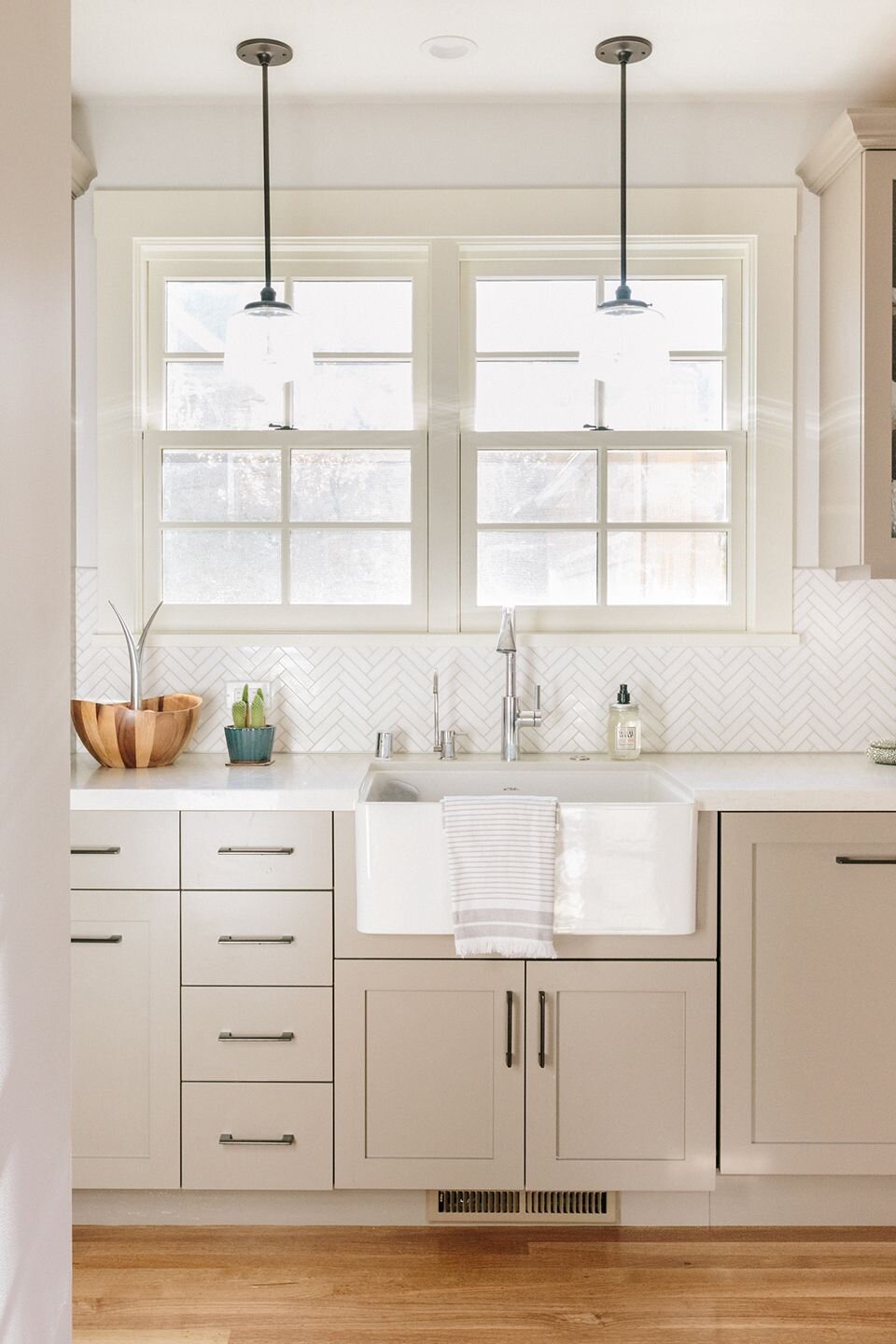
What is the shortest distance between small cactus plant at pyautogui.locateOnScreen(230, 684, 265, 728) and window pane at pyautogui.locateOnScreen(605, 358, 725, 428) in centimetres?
116

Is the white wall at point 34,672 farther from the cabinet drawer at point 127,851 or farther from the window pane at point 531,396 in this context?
→ the window pane at point 531,396

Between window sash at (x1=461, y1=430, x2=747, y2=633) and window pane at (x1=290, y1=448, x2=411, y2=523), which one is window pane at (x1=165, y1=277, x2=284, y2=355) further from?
window sash at (x1=461, y1=430, x2=747, y2=633)

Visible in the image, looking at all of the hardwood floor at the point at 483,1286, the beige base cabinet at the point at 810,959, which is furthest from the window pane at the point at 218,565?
the hardwood floor at the point at 483,1286

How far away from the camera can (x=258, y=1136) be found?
2.30 m

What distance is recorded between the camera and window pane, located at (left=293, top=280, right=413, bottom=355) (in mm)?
2883

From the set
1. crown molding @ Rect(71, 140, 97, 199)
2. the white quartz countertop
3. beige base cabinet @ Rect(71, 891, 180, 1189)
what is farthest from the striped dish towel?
crown molding @ Rect(71, 140, 97, 199)

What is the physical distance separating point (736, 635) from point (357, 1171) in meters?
1.57

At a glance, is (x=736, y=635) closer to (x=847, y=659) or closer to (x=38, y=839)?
(x=847, y=659)

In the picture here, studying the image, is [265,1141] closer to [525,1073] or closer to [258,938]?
[258,938]

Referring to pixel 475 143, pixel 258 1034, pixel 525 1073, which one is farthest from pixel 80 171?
pixel 525 1073

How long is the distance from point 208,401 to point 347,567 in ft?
1.86

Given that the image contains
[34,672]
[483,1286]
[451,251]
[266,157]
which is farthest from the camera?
[451,251]

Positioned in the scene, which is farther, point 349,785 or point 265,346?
point 265,346

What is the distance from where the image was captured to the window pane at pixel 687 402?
287 centimetres
